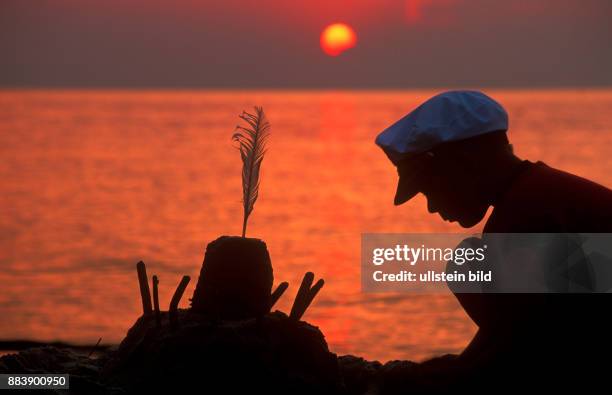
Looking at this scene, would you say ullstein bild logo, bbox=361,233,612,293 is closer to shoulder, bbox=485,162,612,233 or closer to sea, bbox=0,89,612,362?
shoulder, bbox=485,162,612,233

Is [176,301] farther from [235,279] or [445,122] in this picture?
[445,122]

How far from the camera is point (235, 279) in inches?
273

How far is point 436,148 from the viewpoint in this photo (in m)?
4.37

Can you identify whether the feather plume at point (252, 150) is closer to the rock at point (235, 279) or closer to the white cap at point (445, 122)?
the rock at point (235, 279)

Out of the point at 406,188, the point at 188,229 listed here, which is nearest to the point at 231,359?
the point at 406,188

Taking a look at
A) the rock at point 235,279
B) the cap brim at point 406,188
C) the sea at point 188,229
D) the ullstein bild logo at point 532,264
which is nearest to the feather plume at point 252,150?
the rock at point 235,279

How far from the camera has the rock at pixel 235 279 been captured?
6887 millimetres

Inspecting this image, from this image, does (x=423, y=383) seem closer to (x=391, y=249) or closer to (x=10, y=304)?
(x=10, y=304)

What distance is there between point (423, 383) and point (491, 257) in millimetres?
497

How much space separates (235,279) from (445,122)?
284 centimetres

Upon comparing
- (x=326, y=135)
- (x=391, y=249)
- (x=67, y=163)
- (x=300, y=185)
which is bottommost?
(x=391, y=249)

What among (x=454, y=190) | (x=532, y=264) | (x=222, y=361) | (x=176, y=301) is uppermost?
(x=176, y=301)

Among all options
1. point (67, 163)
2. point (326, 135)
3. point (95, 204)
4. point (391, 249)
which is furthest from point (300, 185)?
point (326, 135)

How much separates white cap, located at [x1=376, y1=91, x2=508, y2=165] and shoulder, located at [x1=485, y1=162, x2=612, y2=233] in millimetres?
→ 235
